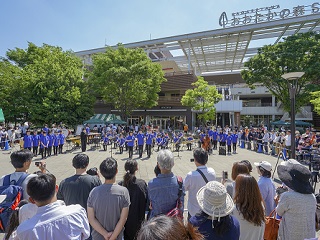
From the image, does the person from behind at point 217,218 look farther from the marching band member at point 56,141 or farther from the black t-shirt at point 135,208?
the marching band member at point 56,141

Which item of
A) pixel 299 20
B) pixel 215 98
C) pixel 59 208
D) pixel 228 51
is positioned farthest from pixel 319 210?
pixel 228 51

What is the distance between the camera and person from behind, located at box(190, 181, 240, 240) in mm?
1761

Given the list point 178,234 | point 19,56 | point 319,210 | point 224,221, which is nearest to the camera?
point 178,234

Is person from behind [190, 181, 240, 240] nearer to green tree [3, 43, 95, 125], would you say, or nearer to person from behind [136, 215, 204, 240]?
person from behind [136, 215, 204, 240]

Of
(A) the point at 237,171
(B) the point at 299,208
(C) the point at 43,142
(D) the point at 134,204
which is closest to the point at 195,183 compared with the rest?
(A) the point at 237,171

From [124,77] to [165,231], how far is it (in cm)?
2574

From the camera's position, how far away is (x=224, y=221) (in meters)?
1.79

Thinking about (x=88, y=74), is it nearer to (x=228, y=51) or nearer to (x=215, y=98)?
(x=215, y=98)

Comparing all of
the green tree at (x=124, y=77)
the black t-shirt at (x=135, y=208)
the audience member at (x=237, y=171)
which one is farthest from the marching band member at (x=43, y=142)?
the green tree at (x=124, y=77)

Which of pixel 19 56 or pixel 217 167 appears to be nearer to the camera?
pixel 217 167

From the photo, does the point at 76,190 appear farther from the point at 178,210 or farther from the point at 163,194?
the point at 178,210

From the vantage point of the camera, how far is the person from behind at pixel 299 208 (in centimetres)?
247

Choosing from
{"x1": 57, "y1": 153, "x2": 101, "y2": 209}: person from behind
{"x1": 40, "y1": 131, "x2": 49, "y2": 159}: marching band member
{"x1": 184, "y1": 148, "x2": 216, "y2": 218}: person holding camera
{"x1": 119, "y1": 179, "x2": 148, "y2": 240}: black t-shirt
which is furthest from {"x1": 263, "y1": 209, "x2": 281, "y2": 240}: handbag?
{"x1": 40, "y1": 131, "x2": 49, "y2": 159}: marching band member

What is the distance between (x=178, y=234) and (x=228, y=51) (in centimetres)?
3669
